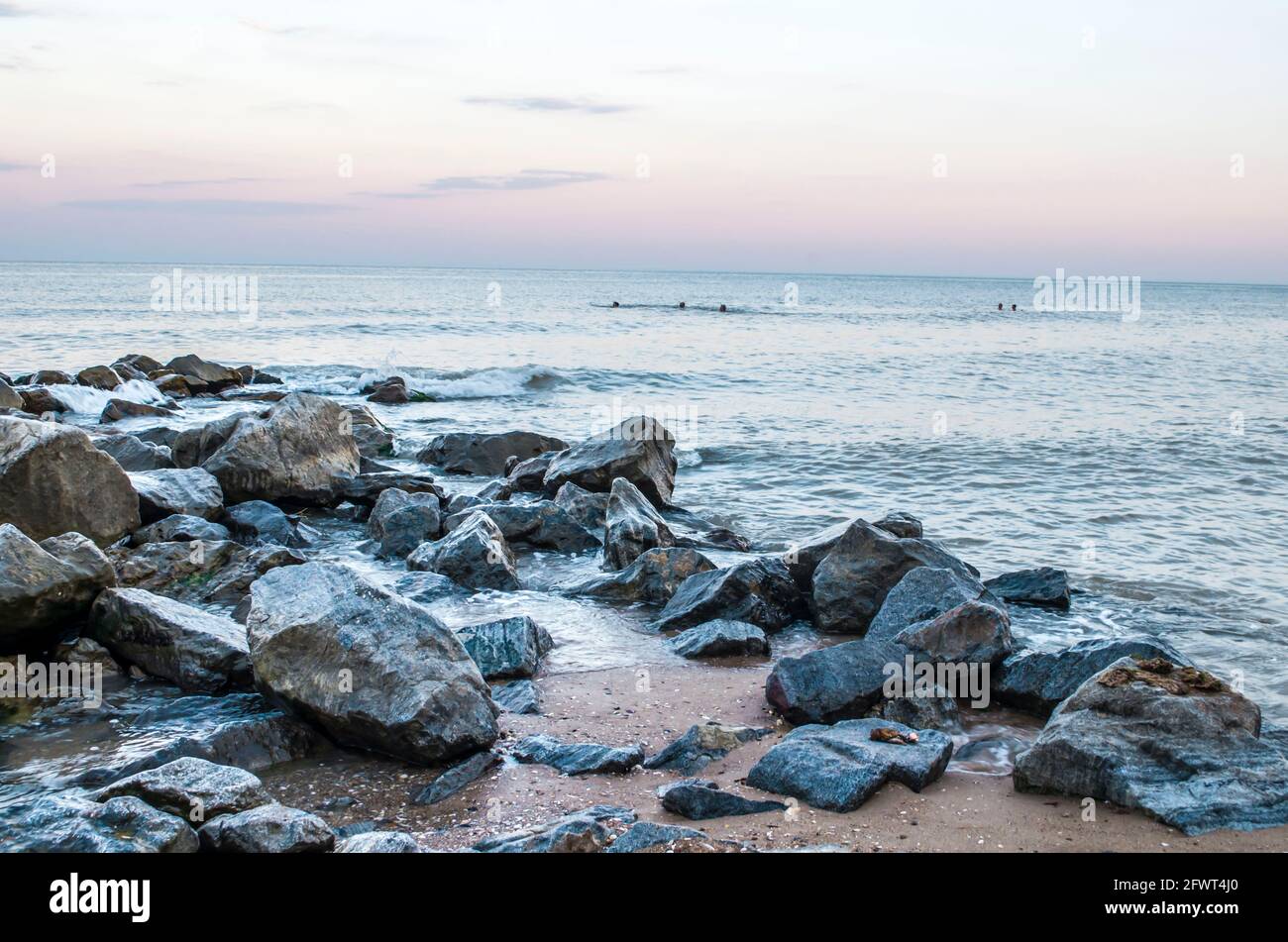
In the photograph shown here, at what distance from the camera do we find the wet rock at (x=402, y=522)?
36.6 feet

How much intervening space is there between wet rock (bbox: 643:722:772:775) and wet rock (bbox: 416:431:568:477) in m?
10.6

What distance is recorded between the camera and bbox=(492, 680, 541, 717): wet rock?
687 cm

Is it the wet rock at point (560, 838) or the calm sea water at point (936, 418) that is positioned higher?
the calm sea water at point (936, 418)

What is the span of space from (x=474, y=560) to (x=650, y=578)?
1.81m

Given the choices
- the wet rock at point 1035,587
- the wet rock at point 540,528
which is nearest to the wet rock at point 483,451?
the wet rock at point 540,528

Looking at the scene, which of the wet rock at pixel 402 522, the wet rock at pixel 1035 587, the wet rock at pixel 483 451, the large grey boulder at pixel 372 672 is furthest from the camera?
the wet rock at pixel 483 451

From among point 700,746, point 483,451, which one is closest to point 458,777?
point 700,746

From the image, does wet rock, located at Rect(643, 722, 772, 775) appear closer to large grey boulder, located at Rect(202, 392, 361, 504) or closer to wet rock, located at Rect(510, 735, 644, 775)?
wet rock, located at Rect(510, 735, 644, 775)

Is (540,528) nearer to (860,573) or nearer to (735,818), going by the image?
(860,573)

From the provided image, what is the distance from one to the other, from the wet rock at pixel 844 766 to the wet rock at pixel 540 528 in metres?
6.00

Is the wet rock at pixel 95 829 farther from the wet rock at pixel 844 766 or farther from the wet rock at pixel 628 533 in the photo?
the wet rock at pixel 628 533
